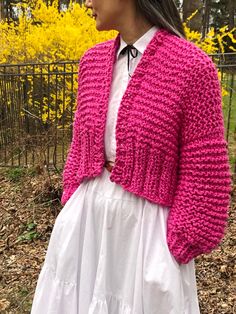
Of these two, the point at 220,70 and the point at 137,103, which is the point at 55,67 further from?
the point at 137,103

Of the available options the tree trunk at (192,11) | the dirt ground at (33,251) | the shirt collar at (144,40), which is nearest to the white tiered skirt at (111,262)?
the shirt collar at (144,40)

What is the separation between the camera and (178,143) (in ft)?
4.99

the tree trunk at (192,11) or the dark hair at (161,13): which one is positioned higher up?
the tree trunk at (192,11)

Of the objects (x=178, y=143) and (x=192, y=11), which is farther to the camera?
(x=192, y=11)

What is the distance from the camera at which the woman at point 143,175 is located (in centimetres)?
147

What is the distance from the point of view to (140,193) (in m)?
1.55

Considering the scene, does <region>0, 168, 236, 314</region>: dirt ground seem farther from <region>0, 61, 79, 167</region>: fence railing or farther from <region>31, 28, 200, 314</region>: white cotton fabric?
<region>31, 28, 200, 314</region>: white cotton fabric

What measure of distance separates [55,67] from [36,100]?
25.9 inches

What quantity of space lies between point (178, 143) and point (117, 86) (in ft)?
1.06

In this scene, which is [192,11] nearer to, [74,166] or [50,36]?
[50,36]

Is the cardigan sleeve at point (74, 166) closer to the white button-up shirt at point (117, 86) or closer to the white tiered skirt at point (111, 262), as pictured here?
the white tiered skirt at point (111, 262)

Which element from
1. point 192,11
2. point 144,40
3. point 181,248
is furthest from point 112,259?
point 192,11

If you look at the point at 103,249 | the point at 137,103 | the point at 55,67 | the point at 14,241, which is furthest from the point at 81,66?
the point at 55,67

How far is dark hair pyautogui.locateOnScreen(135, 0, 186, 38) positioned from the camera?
1529 mm
